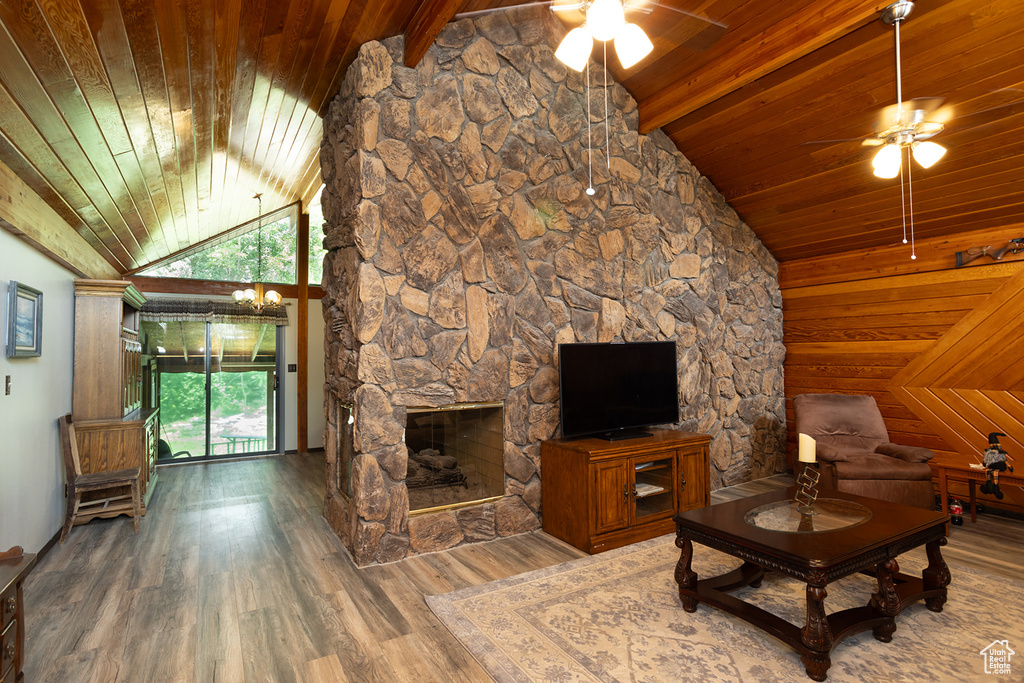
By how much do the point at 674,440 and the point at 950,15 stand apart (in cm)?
299

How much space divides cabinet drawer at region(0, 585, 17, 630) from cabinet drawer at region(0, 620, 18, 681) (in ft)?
0.08

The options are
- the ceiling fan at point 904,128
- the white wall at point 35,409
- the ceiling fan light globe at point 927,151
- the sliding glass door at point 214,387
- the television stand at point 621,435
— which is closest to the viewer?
the ceiling fan at point 904,128

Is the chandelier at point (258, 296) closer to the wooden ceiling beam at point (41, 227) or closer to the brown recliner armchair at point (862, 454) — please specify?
→ the wooden ceiling beam at point (41, 227)

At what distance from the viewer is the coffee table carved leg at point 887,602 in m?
2.30

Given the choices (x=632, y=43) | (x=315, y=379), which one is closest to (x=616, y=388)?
(x=632, y=43)

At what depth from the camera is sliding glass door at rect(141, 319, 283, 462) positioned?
6.70m

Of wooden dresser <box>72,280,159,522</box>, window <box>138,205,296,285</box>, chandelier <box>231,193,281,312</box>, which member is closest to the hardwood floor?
wooden dresser <box>72,280,159,522</box>

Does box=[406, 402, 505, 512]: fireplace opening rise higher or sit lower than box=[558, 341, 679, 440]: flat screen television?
lower

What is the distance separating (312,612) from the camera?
265 cm

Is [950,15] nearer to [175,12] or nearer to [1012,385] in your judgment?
[1012,385]

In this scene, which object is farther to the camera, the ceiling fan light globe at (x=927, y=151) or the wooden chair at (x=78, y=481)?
the wooden chair at (x=78, y=481)

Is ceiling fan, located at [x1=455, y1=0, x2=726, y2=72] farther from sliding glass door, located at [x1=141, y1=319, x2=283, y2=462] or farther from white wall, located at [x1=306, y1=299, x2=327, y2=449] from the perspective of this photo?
sliding glass door, located at [x1=141, y1=319, x2=283, y2=462]

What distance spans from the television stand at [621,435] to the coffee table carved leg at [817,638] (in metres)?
1.73

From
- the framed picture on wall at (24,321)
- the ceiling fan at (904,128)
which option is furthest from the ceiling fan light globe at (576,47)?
the framed picture on wall at (24,321)
